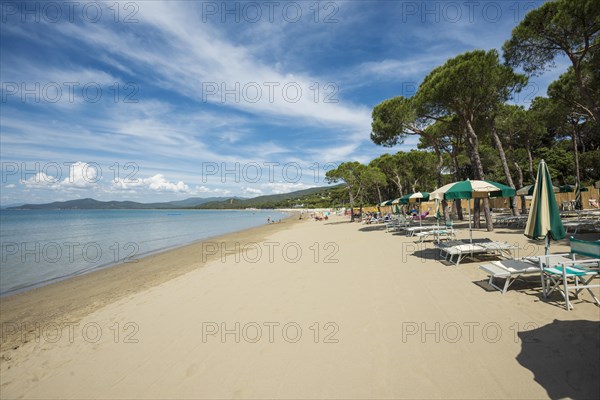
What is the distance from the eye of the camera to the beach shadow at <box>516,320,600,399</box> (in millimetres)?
2516

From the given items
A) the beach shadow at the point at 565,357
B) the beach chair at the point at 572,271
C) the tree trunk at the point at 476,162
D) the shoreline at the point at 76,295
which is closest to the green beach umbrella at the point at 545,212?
the beach chair at the point at 572,271

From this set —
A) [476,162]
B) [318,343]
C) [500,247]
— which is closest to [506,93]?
[476,162]

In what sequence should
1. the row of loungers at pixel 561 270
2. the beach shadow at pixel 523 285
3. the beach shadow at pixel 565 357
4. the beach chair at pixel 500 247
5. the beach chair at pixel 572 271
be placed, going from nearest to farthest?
the beach shadow at pixel 565 357 → the beach chair at pixel 572 271 → the row of loungers at pixel 561 270 → the beach shadow at pixel 523 285 → the beach chair at pixel 500 247

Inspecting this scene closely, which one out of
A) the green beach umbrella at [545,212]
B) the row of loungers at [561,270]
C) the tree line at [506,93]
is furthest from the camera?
the tree line at [506,93]

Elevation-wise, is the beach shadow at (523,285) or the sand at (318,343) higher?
the beach shadow at (523,285)

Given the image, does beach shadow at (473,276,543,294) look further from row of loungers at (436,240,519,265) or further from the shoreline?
the shoreline

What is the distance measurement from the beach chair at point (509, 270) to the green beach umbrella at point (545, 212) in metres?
0.68

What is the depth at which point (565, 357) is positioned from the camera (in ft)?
9.64

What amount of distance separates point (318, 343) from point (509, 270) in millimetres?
3766

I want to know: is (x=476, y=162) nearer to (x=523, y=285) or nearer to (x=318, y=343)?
(x=523, y=285)

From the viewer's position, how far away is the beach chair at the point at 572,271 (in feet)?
12.9

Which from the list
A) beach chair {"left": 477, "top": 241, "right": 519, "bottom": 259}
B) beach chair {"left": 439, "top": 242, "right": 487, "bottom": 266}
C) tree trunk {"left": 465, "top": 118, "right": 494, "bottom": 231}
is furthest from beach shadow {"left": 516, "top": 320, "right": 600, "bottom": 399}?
tree trunk {"left": 465, "top": 118, "right": 494, "bottom": 231}

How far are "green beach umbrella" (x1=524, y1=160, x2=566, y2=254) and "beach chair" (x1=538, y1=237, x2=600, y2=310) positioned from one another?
1.30 ft

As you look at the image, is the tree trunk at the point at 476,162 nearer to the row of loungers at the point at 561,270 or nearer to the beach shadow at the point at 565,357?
the row of loungers at the point at 561,270
